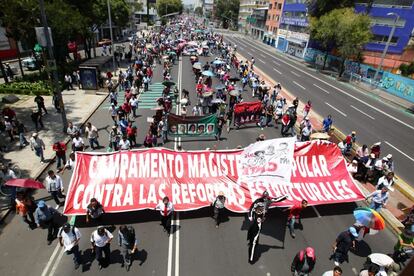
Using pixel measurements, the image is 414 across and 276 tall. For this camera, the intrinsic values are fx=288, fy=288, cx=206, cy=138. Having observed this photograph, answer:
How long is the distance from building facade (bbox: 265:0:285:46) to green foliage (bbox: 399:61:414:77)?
166ft

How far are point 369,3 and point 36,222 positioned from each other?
175 ft

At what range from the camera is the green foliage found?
39.0m

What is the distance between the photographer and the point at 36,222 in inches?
408

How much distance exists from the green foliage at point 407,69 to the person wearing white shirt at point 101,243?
44.1 metres

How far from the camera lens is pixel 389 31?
4309cm

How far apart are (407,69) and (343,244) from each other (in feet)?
130

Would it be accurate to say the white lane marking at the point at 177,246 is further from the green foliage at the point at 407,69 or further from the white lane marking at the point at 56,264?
the green foliage at the point at 407,69

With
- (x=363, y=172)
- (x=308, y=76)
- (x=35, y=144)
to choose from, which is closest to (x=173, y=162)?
(x=35, y=144)

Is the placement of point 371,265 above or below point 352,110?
above

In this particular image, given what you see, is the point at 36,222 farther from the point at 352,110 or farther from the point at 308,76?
the point at 308,76

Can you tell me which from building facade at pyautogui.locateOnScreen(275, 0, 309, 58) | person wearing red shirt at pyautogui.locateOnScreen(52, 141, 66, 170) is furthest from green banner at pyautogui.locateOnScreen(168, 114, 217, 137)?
building facade at pyautogui.locateOnScreen(275, 0, 309, 58)

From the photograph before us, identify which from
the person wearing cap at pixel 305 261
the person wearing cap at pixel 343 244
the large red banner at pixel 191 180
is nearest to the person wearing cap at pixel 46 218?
the large red banner at pixel 191 180

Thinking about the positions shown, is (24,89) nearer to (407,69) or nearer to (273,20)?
(407,69)

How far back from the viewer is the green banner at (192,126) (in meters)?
17.9
